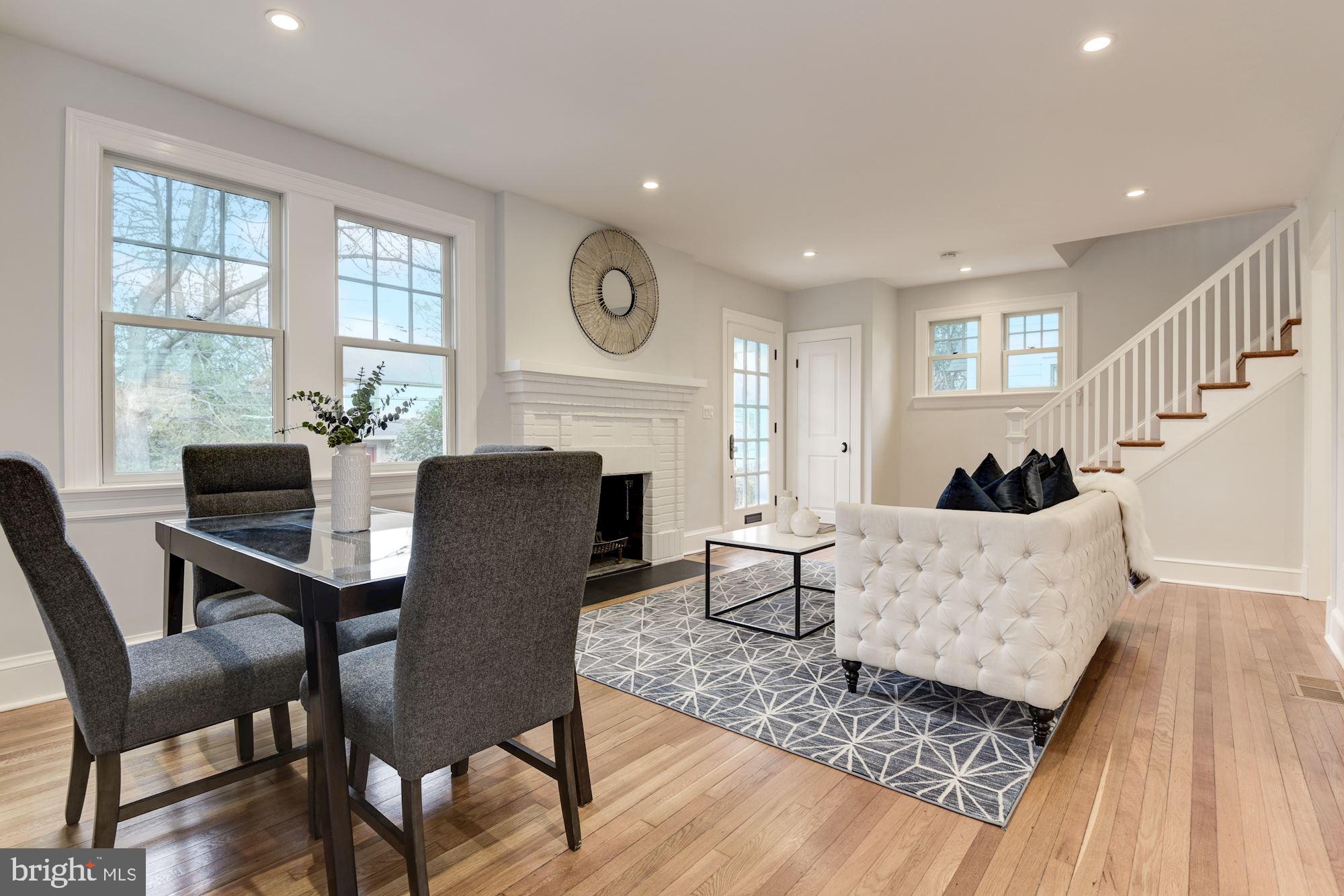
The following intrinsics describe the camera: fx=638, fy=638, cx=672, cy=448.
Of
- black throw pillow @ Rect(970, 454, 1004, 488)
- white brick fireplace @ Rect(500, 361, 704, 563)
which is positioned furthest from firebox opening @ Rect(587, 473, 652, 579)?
black throw pillow @ Rect(970, 454, 1004, 488)

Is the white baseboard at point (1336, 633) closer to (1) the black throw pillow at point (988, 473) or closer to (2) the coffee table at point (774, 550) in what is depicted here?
(1) the black throw pillow at point (988, 473)

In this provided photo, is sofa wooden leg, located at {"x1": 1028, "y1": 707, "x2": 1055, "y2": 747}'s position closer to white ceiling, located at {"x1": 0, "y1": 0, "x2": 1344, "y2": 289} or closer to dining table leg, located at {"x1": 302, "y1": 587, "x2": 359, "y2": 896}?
dining table leg, located at {"x1": 302, "y1": 587, "x2": 359, "y2": 896}

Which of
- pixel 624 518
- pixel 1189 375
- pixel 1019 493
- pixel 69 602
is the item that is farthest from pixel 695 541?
pixel 69 602

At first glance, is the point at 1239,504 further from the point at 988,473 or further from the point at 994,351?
the point at 988,473

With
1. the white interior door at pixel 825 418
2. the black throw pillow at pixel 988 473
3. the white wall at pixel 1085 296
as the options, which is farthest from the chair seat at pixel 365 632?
the white wall at pixel 1085 296

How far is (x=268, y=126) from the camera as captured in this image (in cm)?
313

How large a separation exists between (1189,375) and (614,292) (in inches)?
164

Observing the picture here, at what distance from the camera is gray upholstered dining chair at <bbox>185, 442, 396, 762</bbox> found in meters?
1.99

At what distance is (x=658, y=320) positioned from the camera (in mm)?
5141

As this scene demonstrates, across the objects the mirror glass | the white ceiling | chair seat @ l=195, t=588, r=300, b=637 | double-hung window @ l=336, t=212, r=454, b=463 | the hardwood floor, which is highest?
the white ceiling

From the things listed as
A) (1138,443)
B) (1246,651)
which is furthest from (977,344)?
(1246,651)

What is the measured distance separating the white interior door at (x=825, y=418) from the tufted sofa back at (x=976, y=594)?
12.9 feet

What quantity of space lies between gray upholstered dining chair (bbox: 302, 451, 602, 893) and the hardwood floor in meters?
0.26

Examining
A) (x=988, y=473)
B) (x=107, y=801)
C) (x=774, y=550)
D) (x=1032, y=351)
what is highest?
(x=1032, y=351)
